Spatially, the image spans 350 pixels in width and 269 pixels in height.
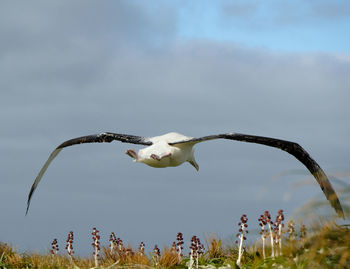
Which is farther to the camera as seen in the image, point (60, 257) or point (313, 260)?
point (60, 257)

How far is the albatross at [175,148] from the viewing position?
10562 mm

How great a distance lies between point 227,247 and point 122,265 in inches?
97.4

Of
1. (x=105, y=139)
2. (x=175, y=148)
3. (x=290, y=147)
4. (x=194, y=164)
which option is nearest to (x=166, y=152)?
(x=175, y=148)

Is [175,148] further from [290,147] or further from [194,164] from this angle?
[290,147]

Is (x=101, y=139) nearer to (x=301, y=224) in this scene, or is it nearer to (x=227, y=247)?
(x=227, y=247)

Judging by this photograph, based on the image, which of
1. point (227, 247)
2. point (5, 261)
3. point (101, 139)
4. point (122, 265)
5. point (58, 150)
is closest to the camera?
point (122, 265)

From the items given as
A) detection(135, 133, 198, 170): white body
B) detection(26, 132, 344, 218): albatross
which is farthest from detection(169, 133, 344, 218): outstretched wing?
detection(135, 133, 198, 170): white body

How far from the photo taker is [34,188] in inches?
585

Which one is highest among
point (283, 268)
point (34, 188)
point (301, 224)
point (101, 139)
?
point (101, 139)

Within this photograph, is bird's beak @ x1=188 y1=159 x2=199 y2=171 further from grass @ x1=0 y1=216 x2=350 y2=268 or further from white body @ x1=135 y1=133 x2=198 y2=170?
grass @ x1=0 y1=216 x2=350 y2=268

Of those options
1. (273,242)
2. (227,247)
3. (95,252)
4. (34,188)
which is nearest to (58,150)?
(34,188)

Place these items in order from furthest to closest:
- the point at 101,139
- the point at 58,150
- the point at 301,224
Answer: the point at 58,150 < the point at 101,139 < the point at 301,224

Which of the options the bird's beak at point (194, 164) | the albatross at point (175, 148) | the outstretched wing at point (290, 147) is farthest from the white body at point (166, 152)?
the outstretched wing at point (290, 147)

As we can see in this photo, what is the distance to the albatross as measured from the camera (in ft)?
34.7
